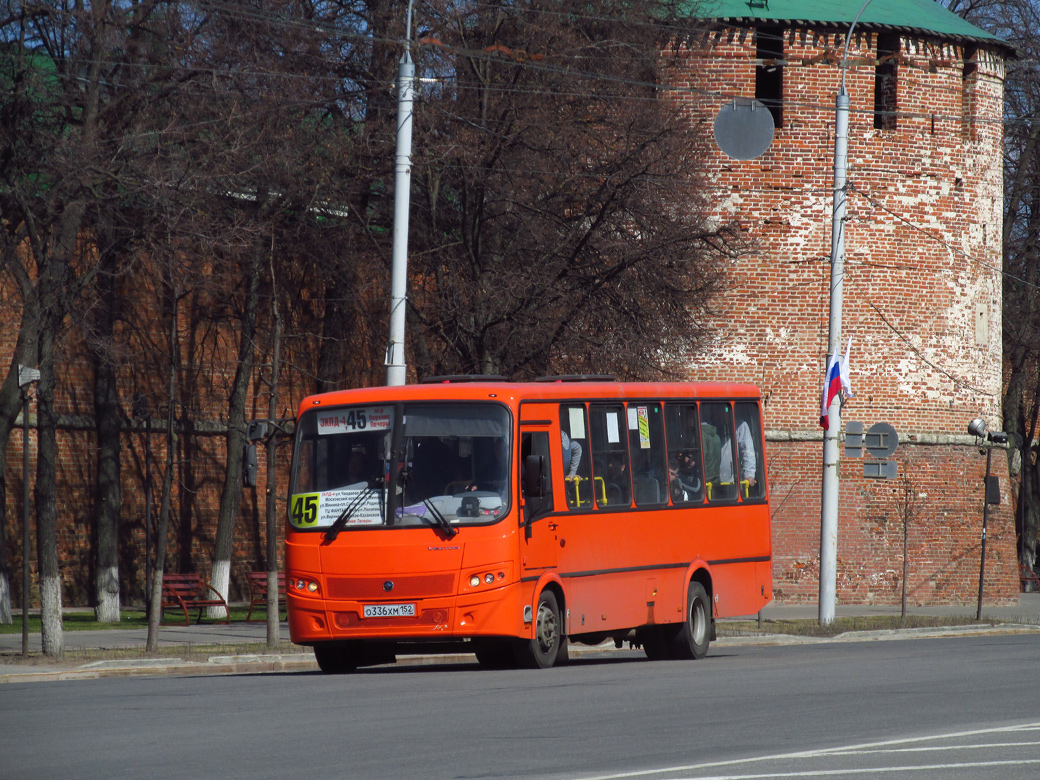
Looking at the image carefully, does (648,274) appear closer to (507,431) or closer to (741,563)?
(741,563)

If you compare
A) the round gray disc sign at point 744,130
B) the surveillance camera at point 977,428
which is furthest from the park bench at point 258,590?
the surveillance camera at point 977,428

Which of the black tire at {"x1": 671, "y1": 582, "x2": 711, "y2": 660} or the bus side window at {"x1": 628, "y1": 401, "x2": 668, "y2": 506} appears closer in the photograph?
the bus side window at {"x1": 628, "y1": 401, "x2": 668, "y2": 506}

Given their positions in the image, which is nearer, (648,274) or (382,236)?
(648,274)

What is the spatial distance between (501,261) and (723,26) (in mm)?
10787

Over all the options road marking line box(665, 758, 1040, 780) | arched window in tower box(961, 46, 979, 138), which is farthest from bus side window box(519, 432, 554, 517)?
arched window in tower box(961, 46, 979, 138)

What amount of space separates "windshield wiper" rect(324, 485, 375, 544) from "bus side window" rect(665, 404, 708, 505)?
13.2 feet

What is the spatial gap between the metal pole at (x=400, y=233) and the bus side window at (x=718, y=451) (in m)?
3.64

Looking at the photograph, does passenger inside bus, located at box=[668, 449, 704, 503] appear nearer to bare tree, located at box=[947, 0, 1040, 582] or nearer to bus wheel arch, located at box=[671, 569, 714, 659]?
bus wheel arch, located at box=[671, 569, 714, 659]

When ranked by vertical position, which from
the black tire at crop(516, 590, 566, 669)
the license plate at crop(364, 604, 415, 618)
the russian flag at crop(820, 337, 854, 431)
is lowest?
the black tire at crop(516, 590, 566, 669)

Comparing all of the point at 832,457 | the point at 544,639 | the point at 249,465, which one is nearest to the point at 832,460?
the point at 832,457

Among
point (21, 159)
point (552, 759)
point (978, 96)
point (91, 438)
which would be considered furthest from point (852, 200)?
point (552, 759)

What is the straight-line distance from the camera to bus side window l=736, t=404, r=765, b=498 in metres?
19.8

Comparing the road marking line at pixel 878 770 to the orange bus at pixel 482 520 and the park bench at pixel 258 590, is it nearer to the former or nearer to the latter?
the orange bus at pixel 482 520

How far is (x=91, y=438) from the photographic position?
98.9 feet
